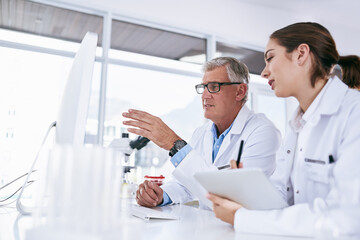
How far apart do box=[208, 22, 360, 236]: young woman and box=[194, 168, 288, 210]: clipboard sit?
4 cm

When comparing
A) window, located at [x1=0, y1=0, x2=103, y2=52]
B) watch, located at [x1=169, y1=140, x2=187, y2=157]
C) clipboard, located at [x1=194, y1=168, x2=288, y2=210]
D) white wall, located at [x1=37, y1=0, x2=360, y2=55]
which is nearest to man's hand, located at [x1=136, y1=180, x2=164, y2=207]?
watch, located at [x1=169, y1=140, x2=187, y2=157]

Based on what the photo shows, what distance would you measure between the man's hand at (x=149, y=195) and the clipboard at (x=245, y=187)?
0.61 meters

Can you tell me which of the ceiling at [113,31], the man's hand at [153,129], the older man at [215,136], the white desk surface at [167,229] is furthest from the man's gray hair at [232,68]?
the ceiling at [113,31]

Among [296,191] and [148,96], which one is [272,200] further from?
[148,96]

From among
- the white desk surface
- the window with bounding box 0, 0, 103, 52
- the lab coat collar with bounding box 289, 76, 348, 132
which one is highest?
the window with bounding box 0, 0, 103, 52

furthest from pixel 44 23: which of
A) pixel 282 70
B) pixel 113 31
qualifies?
pixel 282 70

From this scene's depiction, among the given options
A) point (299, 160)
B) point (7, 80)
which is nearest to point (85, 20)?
point (7, 80)

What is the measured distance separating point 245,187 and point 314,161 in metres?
0.48

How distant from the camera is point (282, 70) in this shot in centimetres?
154

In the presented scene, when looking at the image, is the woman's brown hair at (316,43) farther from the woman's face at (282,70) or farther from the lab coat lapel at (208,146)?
the lab coat lapel at (208,146)

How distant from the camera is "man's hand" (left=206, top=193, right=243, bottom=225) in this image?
3.46 feet

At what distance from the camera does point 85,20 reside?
421 cm

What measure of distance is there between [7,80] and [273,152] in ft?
10.9

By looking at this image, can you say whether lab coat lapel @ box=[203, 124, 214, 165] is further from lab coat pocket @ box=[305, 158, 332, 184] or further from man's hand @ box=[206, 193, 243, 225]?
man's hand @ box=[206, 193, 243, 225]
